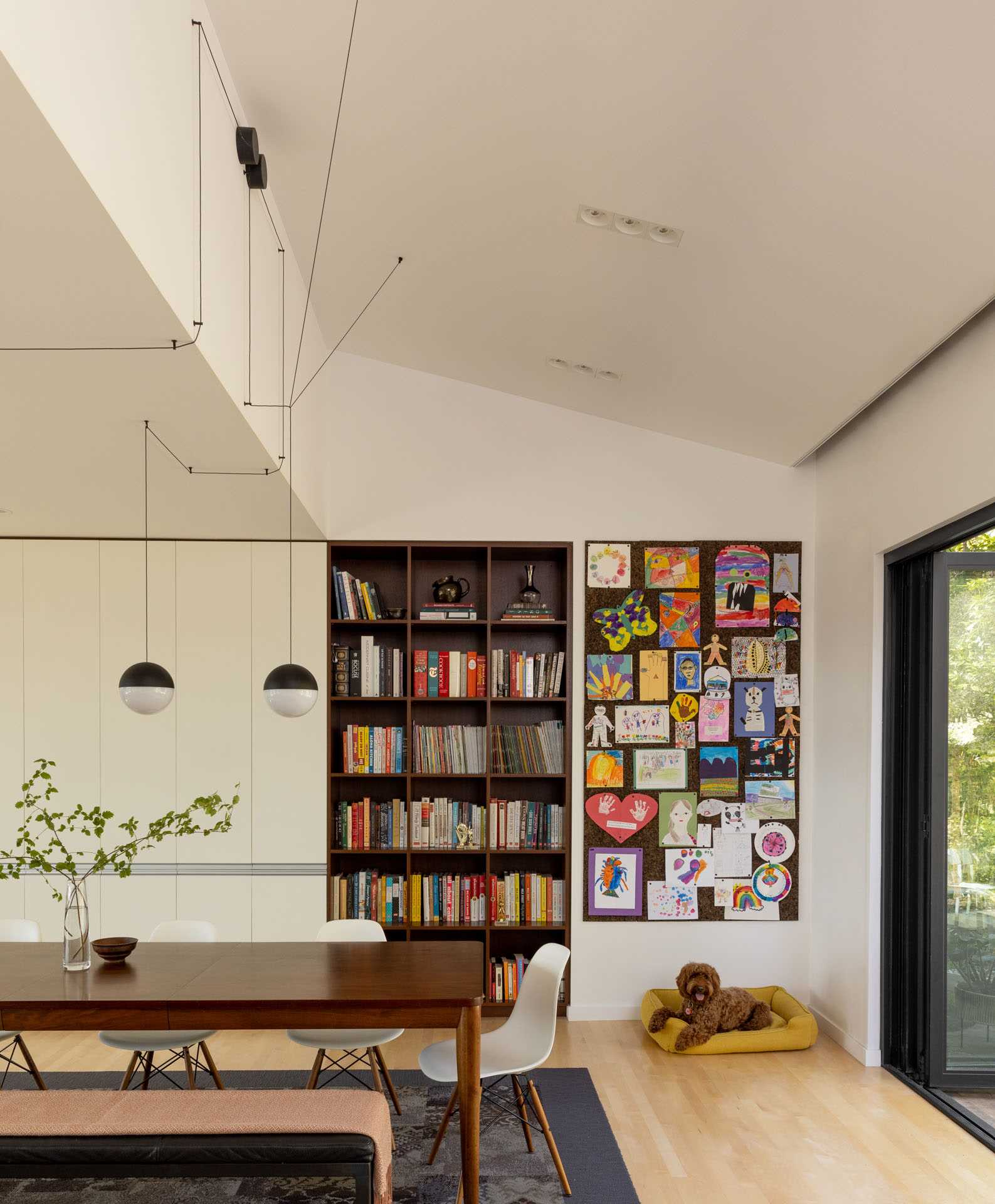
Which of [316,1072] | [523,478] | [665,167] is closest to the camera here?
[665,167]

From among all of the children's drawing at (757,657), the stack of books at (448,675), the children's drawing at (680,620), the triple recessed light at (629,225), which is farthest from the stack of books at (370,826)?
the triple recessed light at (629,225)

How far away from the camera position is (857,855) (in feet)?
16.2

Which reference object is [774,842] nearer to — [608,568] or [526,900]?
[526,900]

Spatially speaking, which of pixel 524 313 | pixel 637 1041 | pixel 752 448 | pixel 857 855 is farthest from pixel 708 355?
pixel 637 1041

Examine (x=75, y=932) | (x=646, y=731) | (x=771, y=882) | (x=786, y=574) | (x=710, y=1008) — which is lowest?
(x=710, y=1008)

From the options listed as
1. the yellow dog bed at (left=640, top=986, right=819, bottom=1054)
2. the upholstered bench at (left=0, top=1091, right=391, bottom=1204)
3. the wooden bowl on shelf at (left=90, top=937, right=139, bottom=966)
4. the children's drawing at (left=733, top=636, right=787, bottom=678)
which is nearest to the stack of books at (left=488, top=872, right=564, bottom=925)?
the yellow dog bed at (left=640, top=986, right=819, bottom=1054)

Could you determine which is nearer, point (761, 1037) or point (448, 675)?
point (761, 1037)

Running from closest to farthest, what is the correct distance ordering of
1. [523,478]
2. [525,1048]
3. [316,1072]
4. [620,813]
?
1. [525,1048]
2. [316,1072]
3. [620,813]
4. [523,478]

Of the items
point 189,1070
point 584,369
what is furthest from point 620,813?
point 189,1070

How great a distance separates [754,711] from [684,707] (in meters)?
0.39

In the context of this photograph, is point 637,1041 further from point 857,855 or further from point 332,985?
point 332,985

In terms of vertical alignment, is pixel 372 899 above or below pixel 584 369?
below

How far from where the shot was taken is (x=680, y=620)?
18.3ft

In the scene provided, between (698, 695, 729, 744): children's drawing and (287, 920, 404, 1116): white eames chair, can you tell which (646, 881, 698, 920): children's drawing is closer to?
(698, 695, 729, 744): children's drawing
